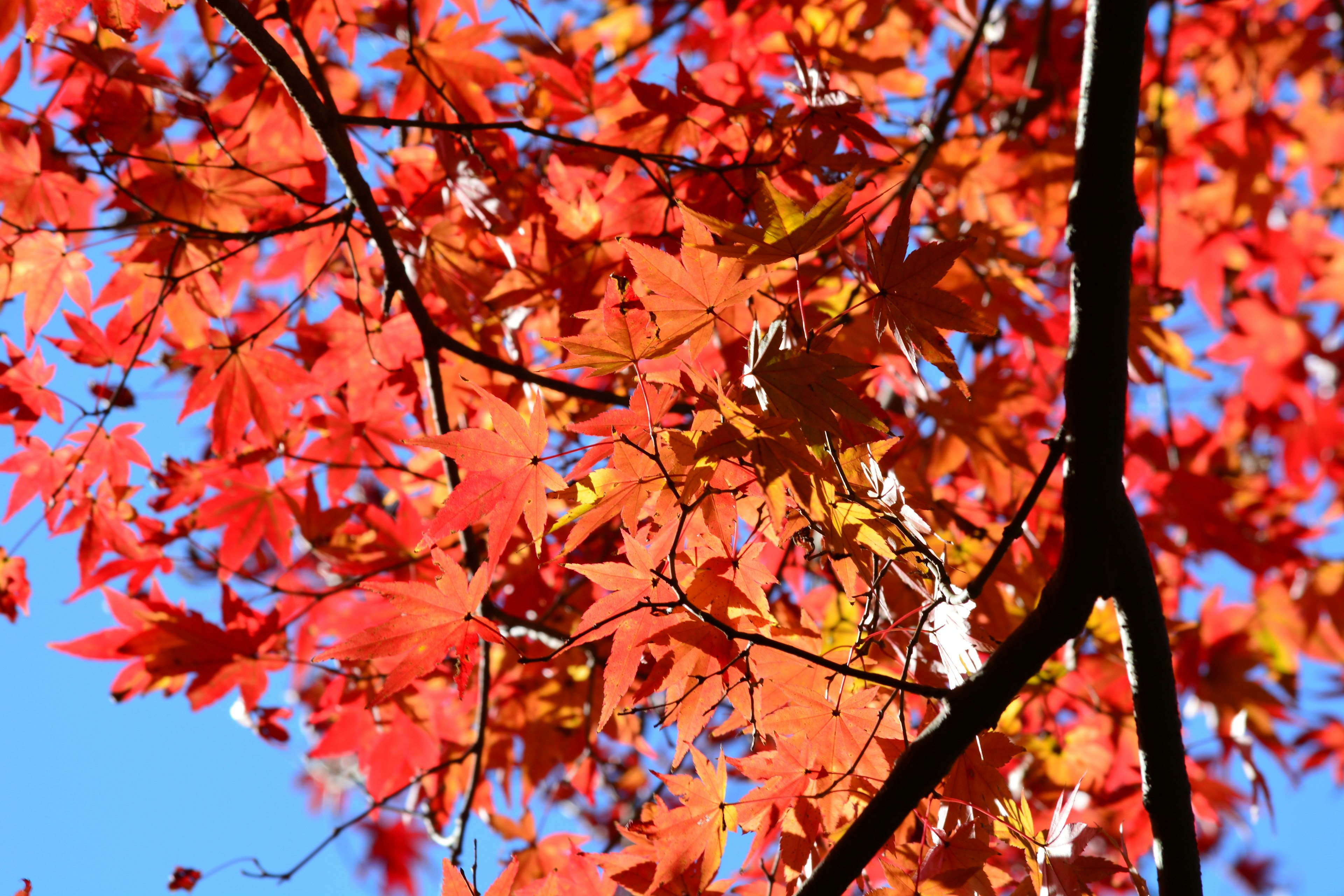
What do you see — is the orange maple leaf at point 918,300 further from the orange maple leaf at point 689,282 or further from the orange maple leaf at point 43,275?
the orange maple leaf at point 43,275

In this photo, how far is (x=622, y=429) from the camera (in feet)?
3.07

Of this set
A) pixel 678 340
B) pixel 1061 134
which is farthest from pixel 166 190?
pixel 1061 134

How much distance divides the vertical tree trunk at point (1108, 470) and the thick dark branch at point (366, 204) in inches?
26.5

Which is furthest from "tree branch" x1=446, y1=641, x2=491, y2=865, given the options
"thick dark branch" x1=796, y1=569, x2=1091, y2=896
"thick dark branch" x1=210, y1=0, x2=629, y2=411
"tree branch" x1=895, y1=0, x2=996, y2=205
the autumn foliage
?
"tree branch" x1=895, y1=0, x2=996, y2=205

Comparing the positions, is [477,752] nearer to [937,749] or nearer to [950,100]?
[937,749]

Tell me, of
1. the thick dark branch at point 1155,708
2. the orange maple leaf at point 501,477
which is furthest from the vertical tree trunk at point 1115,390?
the orange maple leaf at point 501,477

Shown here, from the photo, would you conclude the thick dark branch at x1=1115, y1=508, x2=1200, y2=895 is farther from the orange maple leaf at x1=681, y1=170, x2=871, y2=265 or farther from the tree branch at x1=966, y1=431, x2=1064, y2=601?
the orange maple leaf at x1=681, y1=170, x2=871, y2=265

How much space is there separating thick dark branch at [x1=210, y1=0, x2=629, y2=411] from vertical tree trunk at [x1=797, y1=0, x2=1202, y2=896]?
2.21 feet

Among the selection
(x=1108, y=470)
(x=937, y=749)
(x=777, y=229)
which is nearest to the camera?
(x=777, y=229)

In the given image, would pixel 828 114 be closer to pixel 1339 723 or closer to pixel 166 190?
pixel 166 190

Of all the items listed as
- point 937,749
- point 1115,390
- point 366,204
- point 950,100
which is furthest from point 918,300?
point 950,100

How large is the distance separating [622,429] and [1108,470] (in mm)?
582

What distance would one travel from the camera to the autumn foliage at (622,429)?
943mm

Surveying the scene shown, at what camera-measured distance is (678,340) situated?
2.96 ft
